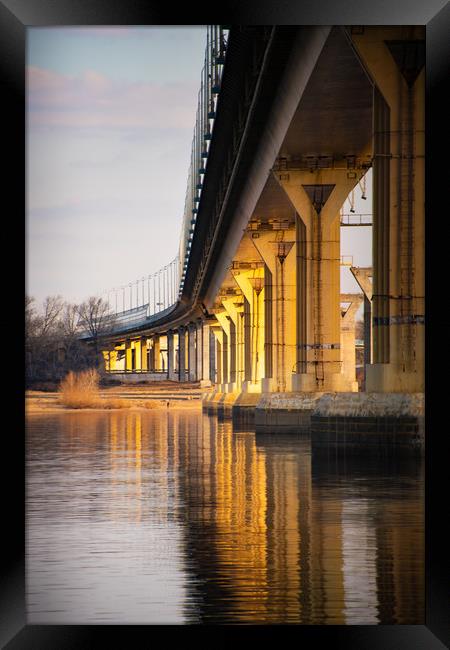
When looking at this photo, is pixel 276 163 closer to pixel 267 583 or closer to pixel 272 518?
pixel 272 518

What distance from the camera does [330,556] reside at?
41.7ft

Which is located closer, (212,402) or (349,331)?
→ (212,402)

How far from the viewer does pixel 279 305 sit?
55875 millimetres

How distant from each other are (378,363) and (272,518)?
10.4 metres

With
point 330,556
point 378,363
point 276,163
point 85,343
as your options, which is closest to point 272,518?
point 330,556

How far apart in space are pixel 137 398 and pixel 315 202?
7135cm

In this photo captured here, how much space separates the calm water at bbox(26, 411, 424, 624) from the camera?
32.0 ft

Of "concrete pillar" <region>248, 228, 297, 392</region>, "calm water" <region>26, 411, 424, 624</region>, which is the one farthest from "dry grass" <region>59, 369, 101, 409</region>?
→ "calm water" <region>26, 411, 424, 624</region>

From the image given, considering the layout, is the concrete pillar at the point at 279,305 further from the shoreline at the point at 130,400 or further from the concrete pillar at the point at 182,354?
the concrete pillar at the point at 182,354

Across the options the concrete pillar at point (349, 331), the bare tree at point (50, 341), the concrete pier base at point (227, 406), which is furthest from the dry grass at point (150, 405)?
the concrete pillar at point (349, 331)

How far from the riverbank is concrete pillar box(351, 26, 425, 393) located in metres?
56.8

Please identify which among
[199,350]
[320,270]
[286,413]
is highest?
[320,270]
